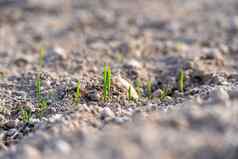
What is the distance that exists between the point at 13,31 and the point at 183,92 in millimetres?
2930

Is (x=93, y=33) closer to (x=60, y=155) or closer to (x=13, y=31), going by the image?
(x=13, y=31)

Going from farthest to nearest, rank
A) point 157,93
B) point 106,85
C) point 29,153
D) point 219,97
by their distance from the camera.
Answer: point 157,93 → point 106,85 → point 219,97 → point 29,153

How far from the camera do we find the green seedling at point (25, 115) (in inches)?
120

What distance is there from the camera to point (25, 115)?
10.2 ft

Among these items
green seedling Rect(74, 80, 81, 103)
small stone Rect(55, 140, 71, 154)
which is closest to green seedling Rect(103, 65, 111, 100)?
green seedling Rect(74, 80, 81, 103)

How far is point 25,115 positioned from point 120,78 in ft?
2.51

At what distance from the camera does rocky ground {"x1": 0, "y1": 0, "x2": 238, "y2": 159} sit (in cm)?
222

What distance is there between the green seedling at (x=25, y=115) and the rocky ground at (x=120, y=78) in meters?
0.01

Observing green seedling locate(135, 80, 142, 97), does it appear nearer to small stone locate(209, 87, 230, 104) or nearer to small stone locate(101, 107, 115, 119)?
small stone locate(101, 107, 115, 119)

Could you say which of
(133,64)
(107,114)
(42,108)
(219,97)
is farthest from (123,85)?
(219,97)

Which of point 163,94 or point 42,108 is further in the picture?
point 163,94

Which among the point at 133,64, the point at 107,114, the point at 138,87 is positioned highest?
the point at 133,64

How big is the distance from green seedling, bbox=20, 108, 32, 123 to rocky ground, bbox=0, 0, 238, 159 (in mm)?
12

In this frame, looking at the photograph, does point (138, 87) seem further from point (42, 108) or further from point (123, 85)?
point (42, 108)
